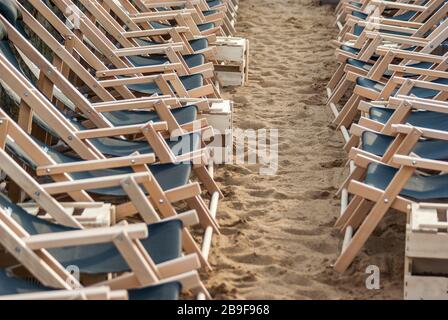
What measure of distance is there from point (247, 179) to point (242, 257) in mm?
991

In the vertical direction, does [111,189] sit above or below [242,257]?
above

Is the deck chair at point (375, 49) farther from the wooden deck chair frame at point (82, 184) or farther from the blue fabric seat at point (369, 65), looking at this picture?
the wooden deck chair frame at point (82, 184)

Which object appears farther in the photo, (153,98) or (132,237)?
(153,98)

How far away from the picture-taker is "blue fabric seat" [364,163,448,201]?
13.4ft

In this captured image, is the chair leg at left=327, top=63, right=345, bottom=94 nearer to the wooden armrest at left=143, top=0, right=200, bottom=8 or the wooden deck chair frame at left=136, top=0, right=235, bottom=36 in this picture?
the wooden deck chair frame at left=136, top=0, right=235, bottom=36

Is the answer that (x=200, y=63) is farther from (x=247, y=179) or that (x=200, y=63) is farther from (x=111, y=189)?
(x=111, y=189)

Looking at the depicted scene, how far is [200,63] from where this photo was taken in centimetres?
591

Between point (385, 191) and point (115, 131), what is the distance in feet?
3.85

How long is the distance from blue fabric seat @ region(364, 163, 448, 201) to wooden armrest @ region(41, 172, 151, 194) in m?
1.00

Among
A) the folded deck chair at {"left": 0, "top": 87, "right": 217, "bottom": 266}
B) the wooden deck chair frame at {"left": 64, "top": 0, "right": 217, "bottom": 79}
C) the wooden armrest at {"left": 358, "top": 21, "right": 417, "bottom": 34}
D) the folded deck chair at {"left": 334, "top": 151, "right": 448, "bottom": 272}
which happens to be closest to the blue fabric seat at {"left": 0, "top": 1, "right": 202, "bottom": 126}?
the wooden deck chair frame at {"left": 64, "top": 0, "right": 217, "bottom": 79}

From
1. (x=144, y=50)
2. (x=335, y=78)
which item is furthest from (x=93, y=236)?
(x=335, y=78)

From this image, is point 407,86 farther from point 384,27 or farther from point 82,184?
point 82,184

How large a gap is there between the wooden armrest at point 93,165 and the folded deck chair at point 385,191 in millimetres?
856
